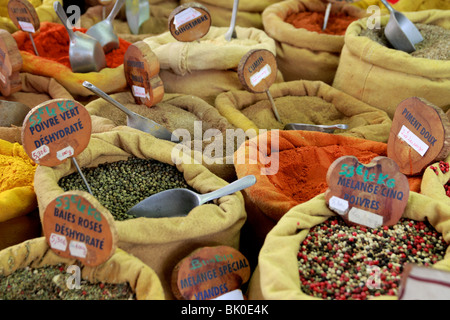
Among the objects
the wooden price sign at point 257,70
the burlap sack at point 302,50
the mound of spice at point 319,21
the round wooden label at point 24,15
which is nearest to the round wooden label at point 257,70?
the wooden price sign at point 257,70

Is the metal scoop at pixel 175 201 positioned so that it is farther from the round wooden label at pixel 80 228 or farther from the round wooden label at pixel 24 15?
the round wooden label at pixel 24 15

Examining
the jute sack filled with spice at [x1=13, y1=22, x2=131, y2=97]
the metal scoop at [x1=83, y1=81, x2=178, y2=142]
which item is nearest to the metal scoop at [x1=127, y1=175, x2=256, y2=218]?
the metal scoop at [x1=83, y1=81, x2=178, y2=142]

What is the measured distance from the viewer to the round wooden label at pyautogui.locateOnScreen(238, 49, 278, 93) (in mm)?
1480

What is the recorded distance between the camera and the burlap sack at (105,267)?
2.61 ft

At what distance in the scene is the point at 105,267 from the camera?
84 centimetres

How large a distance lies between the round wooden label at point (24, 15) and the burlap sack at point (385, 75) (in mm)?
1158

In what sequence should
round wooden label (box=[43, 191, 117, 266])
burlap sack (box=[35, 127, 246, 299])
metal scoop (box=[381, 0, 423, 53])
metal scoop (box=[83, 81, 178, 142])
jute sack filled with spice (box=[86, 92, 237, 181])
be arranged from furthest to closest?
metal scoop (box=[381, 0, 423, 53]), metal scoop (box=[83, 81, 178, 142]), jute sack filled with spice (box=[86, 92, 237, 181]), burlap sack (box=[35, 127, 246, 299]), round wooden label (box=[43, 191, 117, 266])

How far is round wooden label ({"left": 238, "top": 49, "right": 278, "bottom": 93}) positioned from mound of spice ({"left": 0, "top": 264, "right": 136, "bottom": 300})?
0.86 meters

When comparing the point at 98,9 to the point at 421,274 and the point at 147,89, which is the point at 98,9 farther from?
the point at 421,274

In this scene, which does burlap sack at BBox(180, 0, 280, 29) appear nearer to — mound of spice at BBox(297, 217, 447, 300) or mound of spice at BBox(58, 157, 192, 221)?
mound of spice at BBox(58, 157, 192, 221)

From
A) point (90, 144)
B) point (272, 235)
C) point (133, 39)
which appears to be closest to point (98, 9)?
point (133, 39)

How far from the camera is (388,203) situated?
927 mm

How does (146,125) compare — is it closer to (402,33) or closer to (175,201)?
(175,201)
